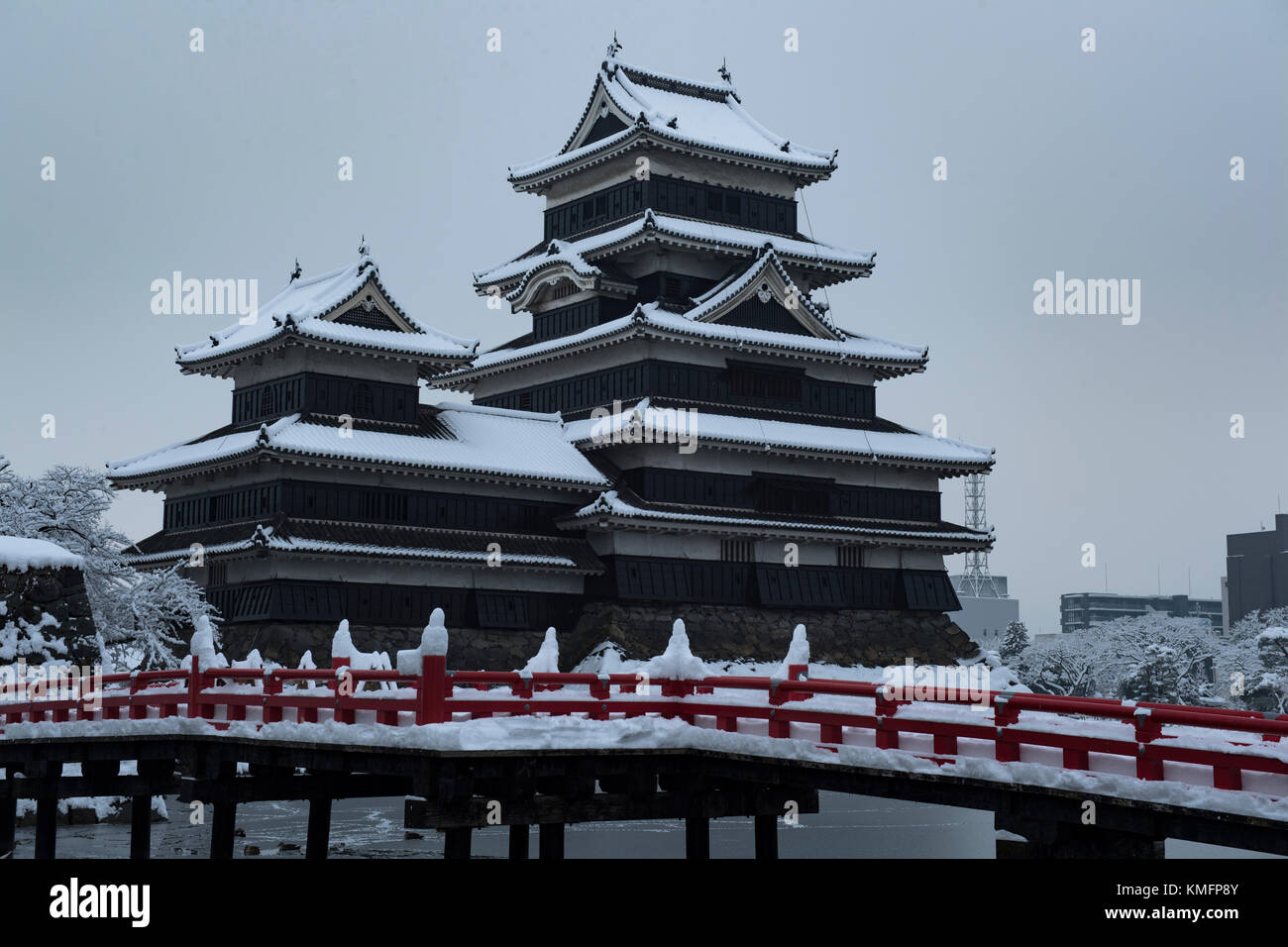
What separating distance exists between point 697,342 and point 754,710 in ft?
135

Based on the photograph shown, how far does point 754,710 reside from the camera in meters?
23.1

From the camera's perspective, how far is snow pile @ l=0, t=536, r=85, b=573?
3491 cm

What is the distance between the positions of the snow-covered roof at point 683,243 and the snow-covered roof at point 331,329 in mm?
9176

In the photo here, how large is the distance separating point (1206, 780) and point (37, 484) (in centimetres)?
4301

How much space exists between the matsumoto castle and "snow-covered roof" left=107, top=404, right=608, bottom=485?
0.46ft

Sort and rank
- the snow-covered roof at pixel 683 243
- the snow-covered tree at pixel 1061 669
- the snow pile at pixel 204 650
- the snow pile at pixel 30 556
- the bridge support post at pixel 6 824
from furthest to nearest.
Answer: the snow-covered tree at pixel 1061 669 < the snow-covered roof at pixel 683 243 < the snow pile at pixel 30 556 < the bridge support post at pixel 6 824 < the snow pile at pixel 204 650

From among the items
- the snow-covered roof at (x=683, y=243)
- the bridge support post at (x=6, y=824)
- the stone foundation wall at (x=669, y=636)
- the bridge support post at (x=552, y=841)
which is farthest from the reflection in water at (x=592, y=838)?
the snow-covered roof at (x=683, y=243)

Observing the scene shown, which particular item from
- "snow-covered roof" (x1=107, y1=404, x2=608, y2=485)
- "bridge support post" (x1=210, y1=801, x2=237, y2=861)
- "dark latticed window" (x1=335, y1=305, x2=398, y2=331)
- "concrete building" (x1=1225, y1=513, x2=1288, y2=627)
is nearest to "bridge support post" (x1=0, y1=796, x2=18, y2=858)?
"bridge support post" (x1=210, y1=801, x2=237, y2=861)

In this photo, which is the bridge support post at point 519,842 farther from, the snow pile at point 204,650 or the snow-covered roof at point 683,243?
the snow-covered roof at point 683,243

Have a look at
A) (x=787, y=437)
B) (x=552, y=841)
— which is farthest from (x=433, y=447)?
(x=552, y=841)

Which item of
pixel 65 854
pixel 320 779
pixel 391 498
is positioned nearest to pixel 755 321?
pixel 391 498

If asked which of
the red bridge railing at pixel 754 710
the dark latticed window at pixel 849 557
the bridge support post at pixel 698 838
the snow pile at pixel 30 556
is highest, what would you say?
the dark latticed window at pixel 849 557

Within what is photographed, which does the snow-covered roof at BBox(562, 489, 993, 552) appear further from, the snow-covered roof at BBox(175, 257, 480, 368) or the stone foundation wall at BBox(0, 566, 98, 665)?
the stone foundation wall at BBox(0, 566, 98, 665)

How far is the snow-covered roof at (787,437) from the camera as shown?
6122cm
